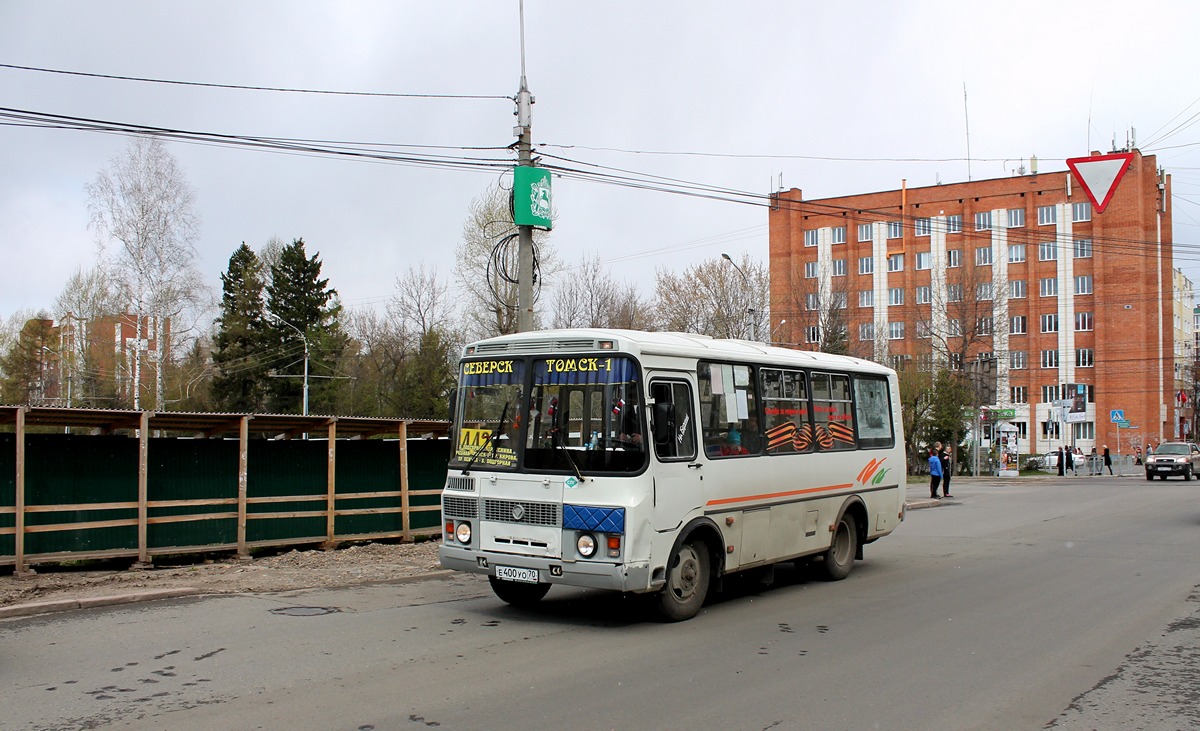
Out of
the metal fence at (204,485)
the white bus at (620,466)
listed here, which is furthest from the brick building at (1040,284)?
the white bus at (620,466)

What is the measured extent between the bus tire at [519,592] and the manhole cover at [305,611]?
69.3 inches

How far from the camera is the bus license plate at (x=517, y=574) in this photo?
9211 millimetres

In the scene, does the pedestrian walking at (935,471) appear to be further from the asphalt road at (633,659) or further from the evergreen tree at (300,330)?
the evergreen tree at (300,330)

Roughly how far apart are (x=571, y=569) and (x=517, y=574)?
0.65 metres

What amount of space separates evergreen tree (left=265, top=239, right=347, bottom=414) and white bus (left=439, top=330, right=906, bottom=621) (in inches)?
2049

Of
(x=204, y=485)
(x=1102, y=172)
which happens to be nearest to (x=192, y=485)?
(x=204, y=485)

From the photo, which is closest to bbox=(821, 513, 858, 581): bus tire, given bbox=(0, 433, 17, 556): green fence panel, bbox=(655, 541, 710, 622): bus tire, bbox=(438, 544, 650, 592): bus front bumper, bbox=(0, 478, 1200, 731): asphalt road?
bbox=(0, 478, 1200, 731): asphalt road

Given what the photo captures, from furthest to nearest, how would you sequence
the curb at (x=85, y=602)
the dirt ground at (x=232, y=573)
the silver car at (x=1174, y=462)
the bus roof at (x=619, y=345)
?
the silver car at (x=1174, y=462) < the dirt ground at (x=232, y=573) < the curb at (x=85, y=602) < the bus roof at (x=619, y=345)

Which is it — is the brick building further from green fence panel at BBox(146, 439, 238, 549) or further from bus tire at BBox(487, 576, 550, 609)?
bus tire at BBox(487, 576, 550, 609)

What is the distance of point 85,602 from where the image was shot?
404 inches

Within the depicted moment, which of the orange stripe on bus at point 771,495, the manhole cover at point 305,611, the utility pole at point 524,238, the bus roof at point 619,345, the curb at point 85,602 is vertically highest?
the utility pole at point 524,238

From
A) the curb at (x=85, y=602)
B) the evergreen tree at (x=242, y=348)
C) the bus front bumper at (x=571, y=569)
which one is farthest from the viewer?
the evergreen tree at (x=242, y=348)

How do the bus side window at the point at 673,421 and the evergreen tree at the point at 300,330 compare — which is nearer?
the bus side window at the point at 673,421

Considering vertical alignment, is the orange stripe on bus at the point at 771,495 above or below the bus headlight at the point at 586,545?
above
